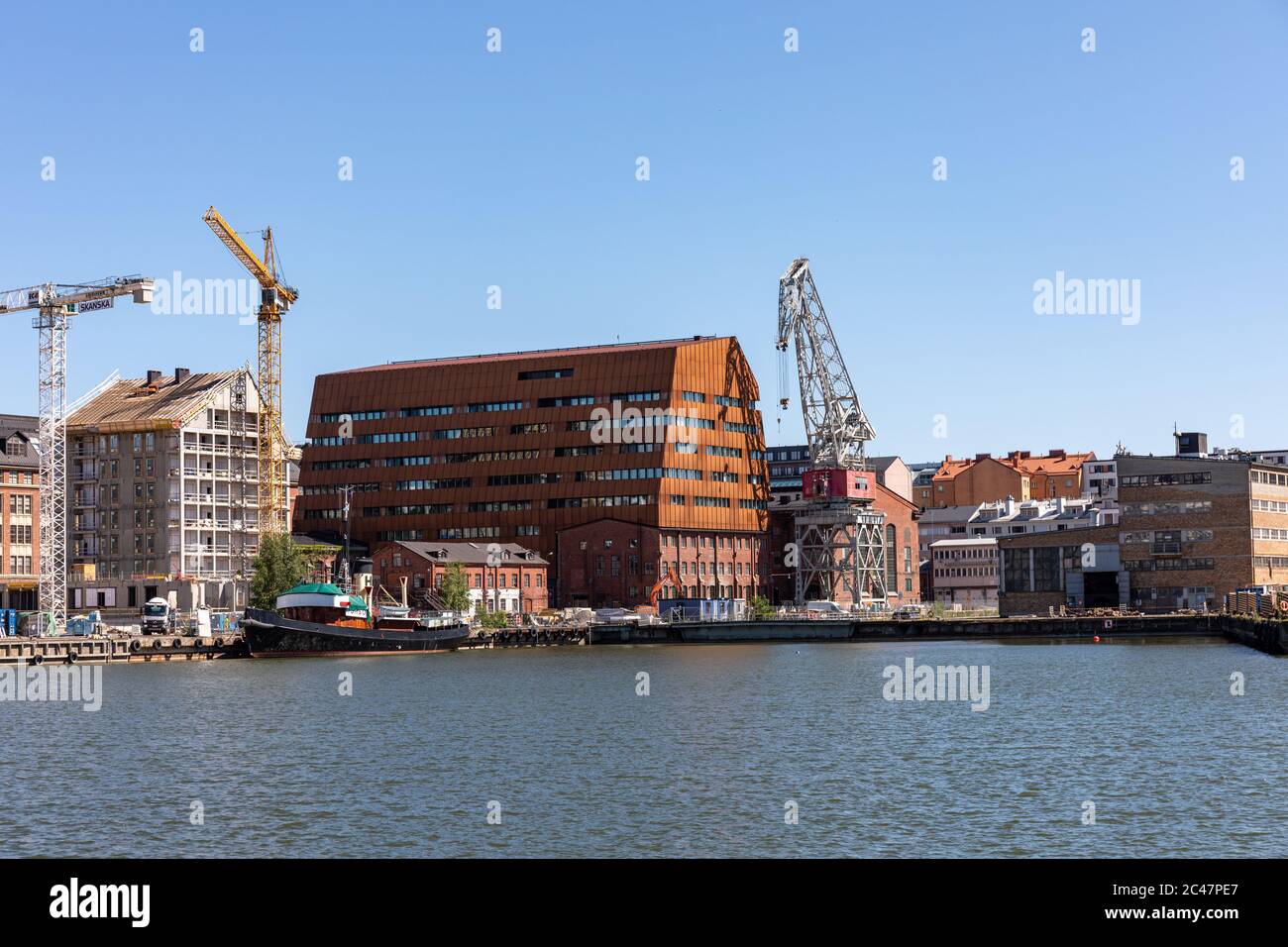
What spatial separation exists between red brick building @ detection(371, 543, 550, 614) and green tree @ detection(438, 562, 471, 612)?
2307 millimetres

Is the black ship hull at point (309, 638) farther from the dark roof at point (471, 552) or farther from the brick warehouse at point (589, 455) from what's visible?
the brick warehouse at point (589, 455)

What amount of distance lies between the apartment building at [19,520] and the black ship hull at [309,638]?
116 feet

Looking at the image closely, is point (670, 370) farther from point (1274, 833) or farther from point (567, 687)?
point (1274, 833)

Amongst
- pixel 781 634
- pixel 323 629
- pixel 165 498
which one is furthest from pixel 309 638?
pixel 781 634

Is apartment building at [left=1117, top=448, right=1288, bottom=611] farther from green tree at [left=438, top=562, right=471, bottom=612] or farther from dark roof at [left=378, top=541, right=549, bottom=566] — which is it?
green tree at [left=438, top=562, right=471, bottom=612]

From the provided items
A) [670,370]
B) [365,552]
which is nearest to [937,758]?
[670,370]

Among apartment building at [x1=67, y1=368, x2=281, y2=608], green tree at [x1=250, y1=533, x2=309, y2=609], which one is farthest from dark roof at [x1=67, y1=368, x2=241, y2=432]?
green tree at [x1=250, y1=533, x2=309, y2=609]

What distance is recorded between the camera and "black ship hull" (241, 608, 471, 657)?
13325 cm

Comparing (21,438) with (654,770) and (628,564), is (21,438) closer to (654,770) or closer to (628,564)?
(628,564)

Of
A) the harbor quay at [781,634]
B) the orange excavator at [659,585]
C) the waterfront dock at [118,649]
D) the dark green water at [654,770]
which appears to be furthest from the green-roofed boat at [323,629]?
the orange excavator at [659,585]

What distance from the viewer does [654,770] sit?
167 ft

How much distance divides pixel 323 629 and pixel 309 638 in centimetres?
146

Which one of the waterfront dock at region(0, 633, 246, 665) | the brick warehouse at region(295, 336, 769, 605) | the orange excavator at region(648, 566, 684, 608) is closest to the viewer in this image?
the waterfront dock at region(0, 633, 246, 665)
